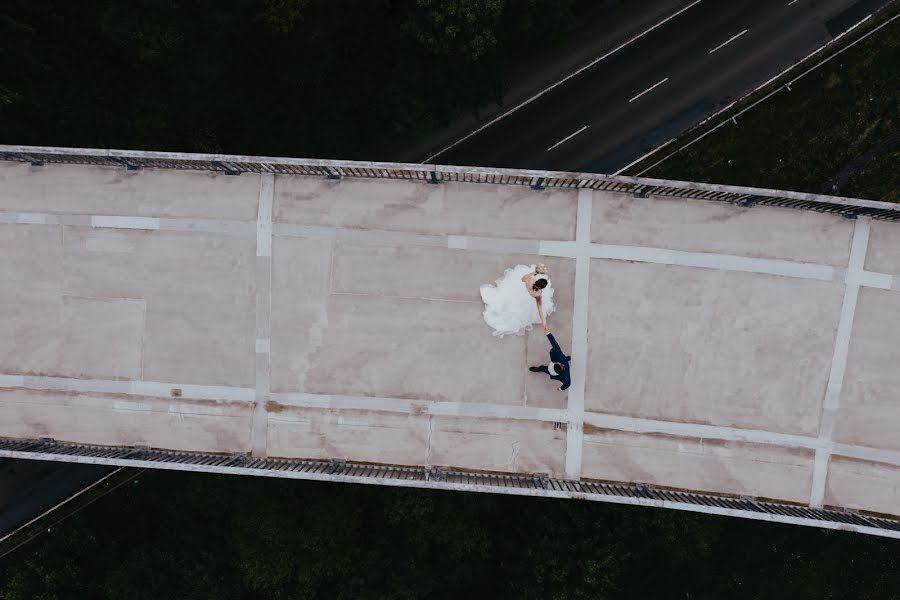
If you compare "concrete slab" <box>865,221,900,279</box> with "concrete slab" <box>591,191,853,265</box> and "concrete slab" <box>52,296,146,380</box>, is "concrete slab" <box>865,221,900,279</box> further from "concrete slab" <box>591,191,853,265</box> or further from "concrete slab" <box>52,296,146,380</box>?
"concrete slab" <box>52,296,146,380</box>

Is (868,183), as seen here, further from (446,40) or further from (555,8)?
(446,40)

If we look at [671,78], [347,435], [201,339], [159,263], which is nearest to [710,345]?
[347,435]

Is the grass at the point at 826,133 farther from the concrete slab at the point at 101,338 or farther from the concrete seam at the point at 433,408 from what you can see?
the concrete slab at the point at 101,338

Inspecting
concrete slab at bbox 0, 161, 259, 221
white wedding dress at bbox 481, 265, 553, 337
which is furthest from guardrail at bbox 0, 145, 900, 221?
white wedding dress at bbox 481, 265, 553, 337

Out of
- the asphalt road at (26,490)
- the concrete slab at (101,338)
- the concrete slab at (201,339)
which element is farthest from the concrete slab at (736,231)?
the asphalt road at (26,490)

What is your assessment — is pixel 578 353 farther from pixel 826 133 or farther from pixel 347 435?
pixel 826 133

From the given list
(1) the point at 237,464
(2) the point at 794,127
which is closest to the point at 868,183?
(2) the point at 794,127
